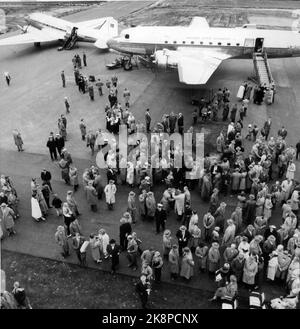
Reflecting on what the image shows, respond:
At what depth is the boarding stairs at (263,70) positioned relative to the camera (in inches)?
1090

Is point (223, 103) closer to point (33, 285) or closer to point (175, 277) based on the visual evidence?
point (175, 277)

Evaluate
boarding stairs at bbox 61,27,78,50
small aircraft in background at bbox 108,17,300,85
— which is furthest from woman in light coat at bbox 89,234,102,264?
boarding stairs at bbox 61,27,78,50

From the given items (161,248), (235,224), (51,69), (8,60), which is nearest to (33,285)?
(161,248)

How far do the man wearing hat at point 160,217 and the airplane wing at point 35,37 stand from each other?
29.2 m

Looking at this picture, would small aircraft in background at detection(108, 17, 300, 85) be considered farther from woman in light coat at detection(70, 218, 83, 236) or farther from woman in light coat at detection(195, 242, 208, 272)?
woman in light coat at detection(195, 242, 208, 272)

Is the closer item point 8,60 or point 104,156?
point 104,156

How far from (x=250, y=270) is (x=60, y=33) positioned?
34977 mm

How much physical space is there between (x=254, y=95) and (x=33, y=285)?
19731 mm

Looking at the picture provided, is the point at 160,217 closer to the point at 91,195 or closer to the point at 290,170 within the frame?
the point at 91,195

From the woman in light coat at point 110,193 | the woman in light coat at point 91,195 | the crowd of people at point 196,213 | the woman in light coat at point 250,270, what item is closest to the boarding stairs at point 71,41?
the crowd of people at point 196,213

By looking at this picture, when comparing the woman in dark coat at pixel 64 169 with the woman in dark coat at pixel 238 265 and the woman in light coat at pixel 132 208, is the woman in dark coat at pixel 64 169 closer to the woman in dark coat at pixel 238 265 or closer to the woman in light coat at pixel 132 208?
the woman in light coat at pixel 132 208

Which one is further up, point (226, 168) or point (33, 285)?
point (226, 168)

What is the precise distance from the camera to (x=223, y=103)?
23.9 m
